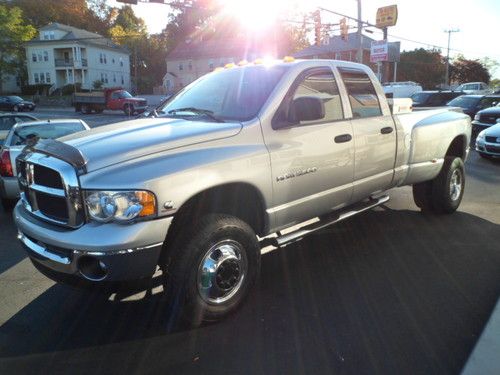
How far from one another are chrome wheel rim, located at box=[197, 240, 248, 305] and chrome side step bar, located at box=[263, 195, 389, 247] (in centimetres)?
43

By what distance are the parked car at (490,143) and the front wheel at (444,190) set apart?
5.76 m

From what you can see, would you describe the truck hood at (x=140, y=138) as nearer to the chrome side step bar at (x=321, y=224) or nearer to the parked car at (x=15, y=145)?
the chrome side step bar at (x=321, y=224)

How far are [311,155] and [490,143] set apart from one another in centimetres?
931

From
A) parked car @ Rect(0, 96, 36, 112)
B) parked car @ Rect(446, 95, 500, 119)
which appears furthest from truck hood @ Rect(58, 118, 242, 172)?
parked car @ Rect(0, 96, 36, 112)

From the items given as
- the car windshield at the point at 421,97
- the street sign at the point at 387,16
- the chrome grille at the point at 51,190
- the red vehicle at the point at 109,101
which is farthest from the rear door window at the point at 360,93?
the red vehicle at the point at 109,101

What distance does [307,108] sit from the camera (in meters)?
3.73

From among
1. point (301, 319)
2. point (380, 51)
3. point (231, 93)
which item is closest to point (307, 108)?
point (231, 93)

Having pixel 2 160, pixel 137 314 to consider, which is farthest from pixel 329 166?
pixel 2 160

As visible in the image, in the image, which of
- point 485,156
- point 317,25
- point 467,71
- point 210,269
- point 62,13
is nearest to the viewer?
point 210,269

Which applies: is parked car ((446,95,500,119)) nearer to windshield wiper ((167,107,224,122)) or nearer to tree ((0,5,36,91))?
windshield wiper ((167,107,224,122))

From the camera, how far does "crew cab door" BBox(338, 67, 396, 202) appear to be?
4578mm

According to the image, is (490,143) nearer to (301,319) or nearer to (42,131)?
(301,319)

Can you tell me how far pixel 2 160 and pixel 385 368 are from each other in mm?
6383

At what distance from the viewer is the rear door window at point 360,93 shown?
15.4ft
